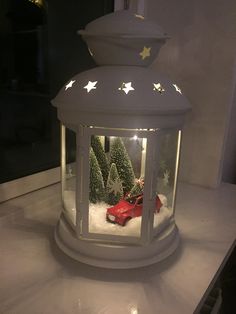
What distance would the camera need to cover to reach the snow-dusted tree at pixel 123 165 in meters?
0.72

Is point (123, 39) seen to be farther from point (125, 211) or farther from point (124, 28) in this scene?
point (125, 211)

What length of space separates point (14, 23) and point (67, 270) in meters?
0.71

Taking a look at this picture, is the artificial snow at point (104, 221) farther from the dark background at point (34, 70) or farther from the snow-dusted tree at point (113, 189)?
the dark background at point (34, 70)

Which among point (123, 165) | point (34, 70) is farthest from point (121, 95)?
point (34, 70)

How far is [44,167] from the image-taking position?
1070 mm

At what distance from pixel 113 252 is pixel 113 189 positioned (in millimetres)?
151

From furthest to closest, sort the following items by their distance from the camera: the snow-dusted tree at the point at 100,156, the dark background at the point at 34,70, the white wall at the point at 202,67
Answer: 1. the white wall at the point at 202,67
2. the dark background at the point at 34,70
3. the snow-dusted tree at the point at 100,156

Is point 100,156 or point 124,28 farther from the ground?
point 124,28

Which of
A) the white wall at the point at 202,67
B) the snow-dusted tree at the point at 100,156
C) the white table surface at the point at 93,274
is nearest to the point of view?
the white table surface at the point at 93,274

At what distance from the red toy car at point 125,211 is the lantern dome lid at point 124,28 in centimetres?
36

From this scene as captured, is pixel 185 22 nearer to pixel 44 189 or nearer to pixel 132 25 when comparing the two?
pixel 132 25

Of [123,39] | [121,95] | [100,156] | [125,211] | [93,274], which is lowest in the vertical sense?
[93,274]

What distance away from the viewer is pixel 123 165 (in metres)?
0.76

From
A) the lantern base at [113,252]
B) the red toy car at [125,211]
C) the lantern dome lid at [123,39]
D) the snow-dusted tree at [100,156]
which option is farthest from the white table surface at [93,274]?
the lantern dome lid at [123,39]
